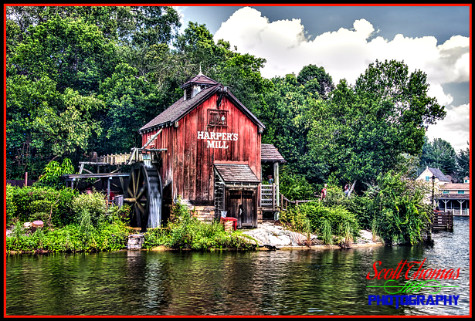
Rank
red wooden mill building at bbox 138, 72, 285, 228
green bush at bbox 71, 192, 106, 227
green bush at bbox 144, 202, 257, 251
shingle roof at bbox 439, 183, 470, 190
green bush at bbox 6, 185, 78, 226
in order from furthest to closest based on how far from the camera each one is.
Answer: shingle roof at bbox 439, 183, 470, 190 < red wooden mill building at bbox 138, 72, 285, 228 < green bush at bbox 71, 192, 106, 227 < green bush at bbox 144, 202, 257, 251 < green bush at bbox 6, 185, 78, 226

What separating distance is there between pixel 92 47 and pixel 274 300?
29835mm

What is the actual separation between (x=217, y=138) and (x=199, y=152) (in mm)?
→ 1247

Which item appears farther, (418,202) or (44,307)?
(418,202)

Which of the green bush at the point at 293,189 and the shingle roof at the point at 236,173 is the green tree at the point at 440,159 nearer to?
the green bush at the point at 293,189

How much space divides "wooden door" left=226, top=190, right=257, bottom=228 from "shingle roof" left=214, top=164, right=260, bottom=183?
29.4 inches

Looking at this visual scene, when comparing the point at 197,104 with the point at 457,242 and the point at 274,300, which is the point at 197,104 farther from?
the point at 457,242

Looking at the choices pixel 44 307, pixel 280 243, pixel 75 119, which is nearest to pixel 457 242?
pixel 280 243

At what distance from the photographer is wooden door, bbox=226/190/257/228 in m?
23.5

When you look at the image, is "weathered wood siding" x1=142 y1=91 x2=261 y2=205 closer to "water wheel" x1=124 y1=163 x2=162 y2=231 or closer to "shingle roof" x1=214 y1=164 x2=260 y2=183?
"shingle roof" x1=214 y1=164 x2=260 y2=183

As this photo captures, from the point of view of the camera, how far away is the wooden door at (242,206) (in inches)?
923

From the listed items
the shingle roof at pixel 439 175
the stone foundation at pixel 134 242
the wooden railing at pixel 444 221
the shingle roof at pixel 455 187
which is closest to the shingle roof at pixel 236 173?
the stone foundation at pixel 134 242

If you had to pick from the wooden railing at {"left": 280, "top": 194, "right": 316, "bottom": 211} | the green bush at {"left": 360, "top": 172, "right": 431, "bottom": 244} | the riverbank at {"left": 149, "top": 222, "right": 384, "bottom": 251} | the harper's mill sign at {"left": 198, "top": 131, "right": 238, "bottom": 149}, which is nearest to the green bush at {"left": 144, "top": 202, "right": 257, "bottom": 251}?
the riverbank at {"left": 149, "top": 222, "right": 384, "bottom": 251}

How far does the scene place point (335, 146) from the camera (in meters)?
36.6

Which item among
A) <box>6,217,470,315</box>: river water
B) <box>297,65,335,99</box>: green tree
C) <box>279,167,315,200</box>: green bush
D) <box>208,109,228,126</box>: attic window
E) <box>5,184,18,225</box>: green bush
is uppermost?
<box>297,65,335,99</box>: green tree
